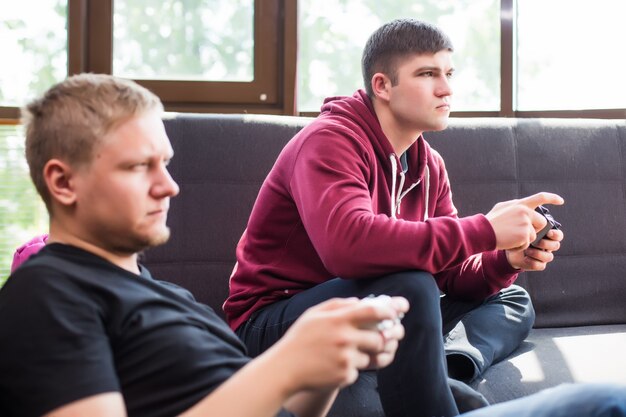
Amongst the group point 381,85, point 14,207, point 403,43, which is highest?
point 403,43

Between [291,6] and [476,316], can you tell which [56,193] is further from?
[291,6]

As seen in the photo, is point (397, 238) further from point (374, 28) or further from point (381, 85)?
point (374, 28)

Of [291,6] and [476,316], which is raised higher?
[291,6]

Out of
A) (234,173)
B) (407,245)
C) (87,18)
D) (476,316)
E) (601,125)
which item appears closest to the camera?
(407,245)

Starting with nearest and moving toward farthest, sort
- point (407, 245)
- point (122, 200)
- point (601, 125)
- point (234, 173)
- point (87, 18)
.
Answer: point (122, 200)
point (407, 245)
point (234, 173)
point (601, 125)
point (87, 18)

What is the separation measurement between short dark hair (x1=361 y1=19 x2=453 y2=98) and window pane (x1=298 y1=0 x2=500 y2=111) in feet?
3.69

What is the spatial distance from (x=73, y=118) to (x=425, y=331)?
0.73 m

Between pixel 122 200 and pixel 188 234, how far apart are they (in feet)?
3.48

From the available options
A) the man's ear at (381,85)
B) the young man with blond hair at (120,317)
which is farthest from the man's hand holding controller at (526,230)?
the young man with blond hair at (120,317)

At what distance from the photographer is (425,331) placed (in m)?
1.41

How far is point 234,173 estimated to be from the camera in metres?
2.08

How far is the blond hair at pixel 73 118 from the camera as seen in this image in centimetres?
97

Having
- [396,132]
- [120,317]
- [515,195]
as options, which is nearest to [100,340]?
[120,317]

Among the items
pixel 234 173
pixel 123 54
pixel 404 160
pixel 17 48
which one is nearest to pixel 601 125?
pixel 404 160
